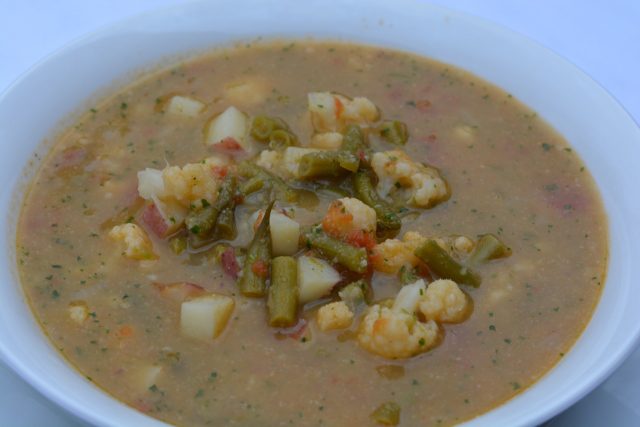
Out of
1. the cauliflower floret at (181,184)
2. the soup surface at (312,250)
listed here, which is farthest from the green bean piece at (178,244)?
the cauliflower floret at (181,184)

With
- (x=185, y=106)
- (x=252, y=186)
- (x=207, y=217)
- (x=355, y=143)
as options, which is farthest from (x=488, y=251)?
(x=185, y=106)

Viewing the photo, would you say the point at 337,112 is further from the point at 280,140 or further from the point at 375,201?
the point at 375,201

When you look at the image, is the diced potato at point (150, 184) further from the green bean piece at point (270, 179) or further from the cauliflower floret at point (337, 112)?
the cauliflower floret at point (337, 112)

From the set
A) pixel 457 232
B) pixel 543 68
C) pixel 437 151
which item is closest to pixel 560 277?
pixel 457 232

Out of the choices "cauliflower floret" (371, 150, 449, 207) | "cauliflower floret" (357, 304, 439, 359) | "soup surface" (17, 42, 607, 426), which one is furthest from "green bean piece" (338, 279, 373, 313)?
"cauliflower floret" (371, 150, 449, 207)

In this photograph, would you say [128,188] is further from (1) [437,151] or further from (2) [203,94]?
(1) [437,151]

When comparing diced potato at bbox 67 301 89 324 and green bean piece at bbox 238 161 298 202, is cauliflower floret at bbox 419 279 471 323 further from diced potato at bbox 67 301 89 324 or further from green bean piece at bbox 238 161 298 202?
diced potato at bbox 67 301 89 324
